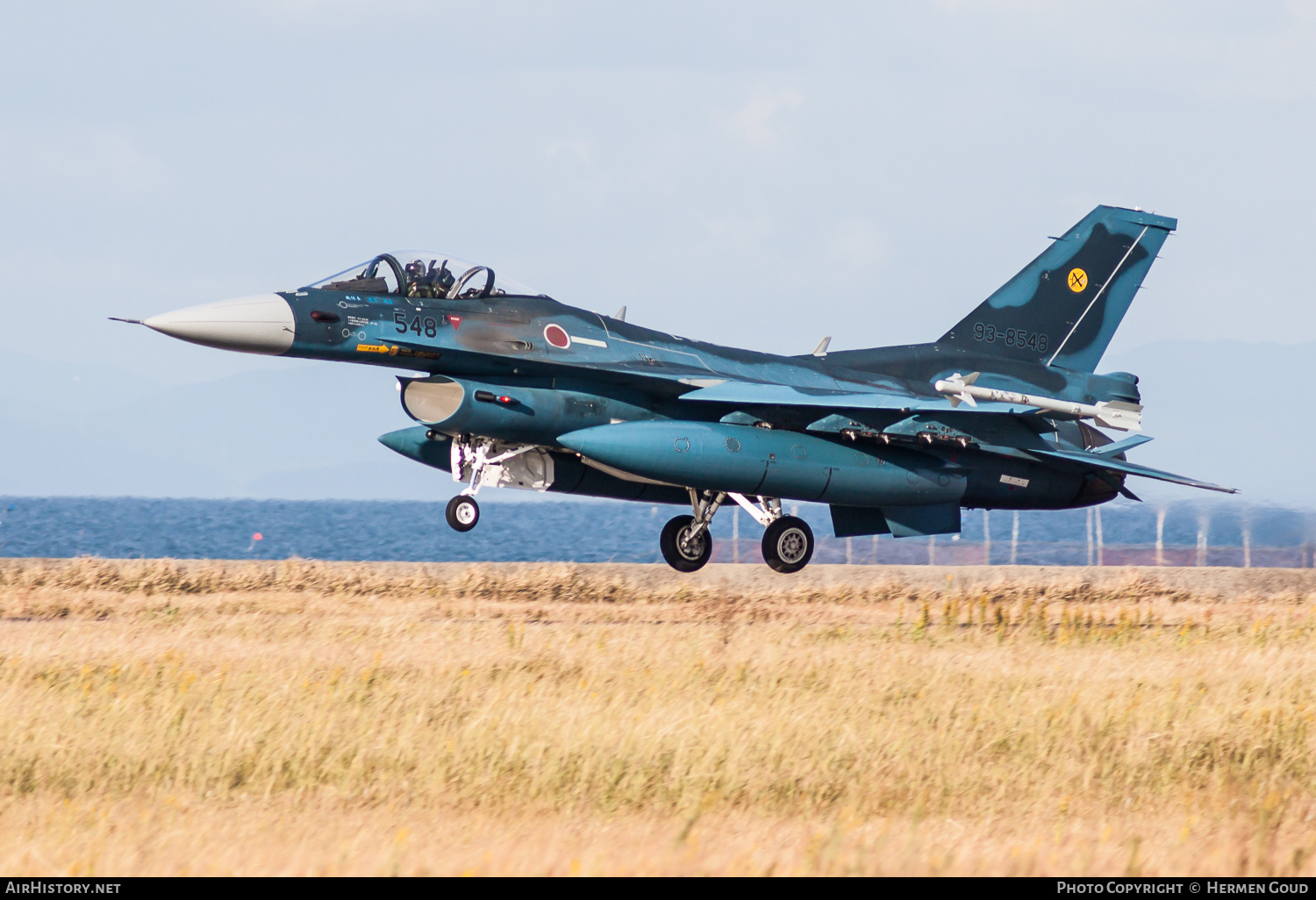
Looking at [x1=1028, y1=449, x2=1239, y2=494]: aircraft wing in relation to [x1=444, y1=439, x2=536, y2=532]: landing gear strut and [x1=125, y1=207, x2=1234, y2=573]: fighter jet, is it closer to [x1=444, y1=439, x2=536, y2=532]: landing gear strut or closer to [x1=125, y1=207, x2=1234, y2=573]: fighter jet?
[x1=125, y1=207, x2=1234, y2=573]: fighter jet

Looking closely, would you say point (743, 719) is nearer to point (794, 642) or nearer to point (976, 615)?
point (794, 642)

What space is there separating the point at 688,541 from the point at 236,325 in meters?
6.75

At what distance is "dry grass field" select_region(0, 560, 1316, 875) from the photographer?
20.8ft

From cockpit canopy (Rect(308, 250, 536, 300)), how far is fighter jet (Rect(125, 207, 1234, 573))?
0.07 feet

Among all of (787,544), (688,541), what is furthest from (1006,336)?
(688,541)

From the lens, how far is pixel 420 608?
52.9 ft

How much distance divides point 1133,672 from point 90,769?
7805 mm

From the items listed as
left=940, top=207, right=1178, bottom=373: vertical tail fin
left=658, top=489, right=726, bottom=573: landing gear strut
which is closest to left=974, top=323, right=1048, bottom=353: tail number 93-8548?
left=940, top=207, right=1178, bottom=373: vertical tail fin

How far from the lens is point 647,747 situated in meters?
8.21

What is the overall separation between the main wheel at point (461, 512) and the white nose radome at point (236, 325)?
2579mm

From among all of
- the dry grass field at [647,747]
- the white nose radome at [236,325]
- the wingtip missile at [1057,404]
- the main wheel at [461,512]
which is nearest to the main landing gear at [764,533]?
the wingtip missile at [1057,404]

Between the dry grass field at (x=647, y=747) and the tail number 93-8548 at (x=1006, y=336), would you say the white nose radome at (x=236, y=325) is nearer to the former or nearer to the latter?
the dry grass field at (x=647, y=747)

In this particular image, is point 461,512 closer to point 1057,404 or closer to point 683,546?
point 683,546
